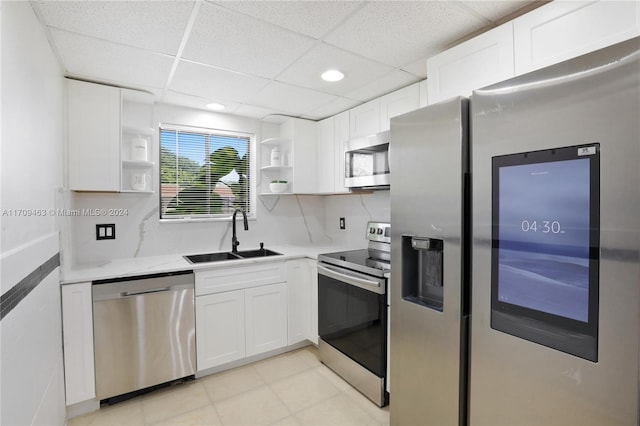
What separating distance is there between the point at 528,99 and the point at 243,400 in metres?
2.39

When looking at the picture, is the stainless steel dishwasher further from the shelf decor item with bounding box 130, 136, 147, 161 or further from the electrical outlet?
the shelf decor item with bounding box 130, 136, 147, 161

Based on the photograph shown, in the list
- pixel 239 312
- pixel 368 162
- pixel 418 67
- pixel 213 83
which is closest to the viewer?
pixel 418 67

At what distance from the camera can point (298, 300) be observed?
9.68 ft

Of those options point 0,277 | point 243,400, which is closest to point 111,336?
point 243,400

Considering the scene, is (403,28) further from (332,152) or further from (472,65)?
(332,152)

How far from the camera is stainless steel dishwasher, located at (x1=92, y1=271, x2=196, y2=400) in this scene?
6.95ft

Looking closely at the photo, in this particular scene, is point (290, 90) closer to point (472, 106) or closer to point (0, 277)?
point (472, 106)

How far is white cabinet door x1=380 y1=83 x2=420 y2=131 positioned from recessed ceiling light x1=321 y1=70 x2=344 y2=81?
467mm

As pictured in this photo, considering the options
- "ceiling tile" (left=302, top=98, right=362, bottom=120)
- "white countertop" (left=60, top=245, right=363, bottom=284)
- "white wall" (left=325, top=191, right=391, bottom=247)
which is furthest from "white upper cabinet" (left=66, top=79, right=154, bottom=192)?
"white wall" (left=325, top=191, right=391, bottom=247)

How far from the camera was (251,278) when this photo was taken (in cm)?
270

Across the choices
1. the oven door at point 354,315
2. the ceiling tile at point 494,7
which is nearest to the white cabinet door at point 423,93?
the ceiling tile at point 494,7

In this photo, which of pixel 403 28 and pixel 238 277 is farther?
pixel 238 277

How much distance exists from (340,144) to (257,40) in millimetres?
1422

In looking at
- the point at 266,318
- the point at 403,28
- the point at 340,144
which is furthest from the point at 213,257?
the point at 403,28
